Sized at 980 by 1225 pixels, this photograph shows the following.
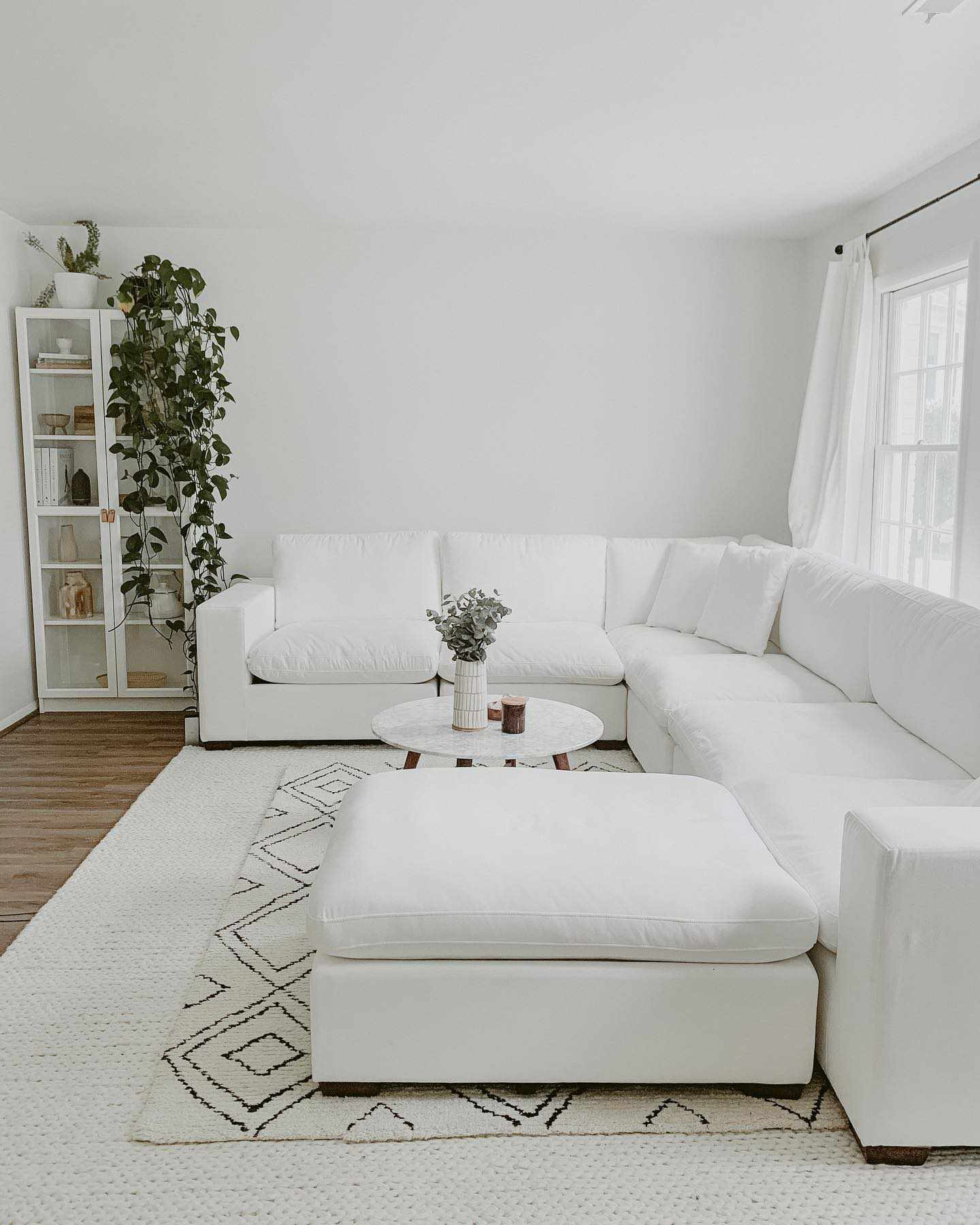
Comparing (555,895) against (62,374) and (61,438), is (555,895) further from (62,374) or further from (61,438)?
(62,374)

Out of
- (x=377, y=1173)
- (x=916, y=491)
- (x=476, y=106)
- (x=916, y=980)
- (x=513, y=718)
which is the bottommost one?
(x=377, y=1173)

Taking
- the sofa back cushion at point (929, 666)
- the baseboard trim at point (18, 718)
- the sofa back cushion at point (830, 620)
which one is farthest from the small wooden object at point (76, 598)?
the sofa back cushion at point (929, 666)

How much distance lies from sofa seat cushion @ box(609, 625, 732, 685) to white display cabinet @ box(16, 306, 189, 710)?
7.08 feet

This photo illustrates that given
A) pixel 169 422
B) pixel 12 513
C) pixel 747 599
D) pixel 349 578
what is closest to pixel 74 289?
pixel 169 422

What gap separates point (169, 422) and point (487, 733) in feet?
8.31

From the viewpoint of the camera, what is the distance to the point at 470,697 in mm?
3232

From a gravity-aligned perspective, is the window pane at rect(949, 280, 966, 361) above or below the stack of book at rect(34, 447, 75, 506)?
above

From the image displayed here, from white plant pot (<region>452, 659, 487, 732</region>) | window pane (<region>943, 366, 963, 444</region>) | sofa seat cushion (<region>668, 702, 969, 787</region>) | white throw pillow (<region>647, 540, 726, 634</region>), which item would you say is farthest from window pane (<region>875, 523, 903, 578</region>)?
white plant pot (<region>452, 659, 487, 732</region>)

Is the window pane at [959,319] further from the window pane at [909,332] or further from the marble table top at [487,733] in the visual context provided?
the marble table top at [487,733]

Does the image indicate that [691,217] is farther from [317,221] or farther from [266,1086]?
[266,1086]

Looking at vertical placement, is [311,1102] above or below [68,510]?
below

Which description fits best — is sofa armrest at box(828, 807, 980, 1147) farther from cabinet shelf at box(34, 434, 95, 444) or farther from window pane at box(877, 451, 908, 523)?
cabinet shelf at box(34, 434, 95, 444)

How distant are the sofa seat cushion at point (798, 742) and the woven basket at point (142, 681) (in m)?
2.84

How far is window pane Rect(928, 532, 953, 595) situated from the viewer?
395cm
